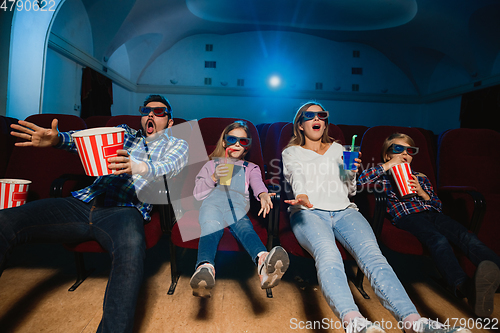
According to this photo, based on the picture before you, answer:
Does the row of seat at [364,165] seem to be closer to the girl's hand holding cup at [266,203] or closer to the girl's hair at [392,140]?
the girl's hair at [392,140]

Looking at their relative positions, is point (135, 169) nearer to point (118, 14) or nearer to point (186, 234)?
point (186, 234)

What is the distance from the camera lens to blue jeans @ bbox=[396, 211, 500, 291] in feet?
4.01

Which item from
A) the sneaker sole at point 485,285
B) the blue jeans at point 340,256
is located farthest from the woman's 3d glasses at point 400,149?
the sneaker sole at point 485,285

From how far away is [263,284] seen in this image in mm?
1060

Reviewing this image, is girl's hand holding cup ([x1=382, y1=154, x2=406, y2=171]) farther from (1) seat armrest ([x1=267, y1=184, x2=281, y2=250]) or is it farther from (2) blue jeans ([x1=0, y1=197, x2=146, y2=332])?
(2) blue jeans ([x1=0, y1=197, x2=146, y2=332])

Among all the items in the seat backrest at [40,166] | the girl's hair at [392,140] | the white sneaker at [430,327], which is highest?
the girl's hair at [392,140]

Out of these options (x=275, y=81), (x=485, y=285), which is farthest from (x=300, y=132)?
(x=275, y=81)

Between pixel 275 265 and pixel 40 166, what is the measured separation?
189 cm

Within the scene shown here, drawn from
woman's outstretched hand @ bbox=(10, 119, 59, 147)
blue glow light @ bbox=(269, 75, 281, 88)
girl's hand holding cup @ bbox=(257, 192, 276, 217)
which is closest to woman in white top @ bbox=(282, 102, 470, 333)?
girl's hand holding cup @ bbox=(257, 192, 276, 217)

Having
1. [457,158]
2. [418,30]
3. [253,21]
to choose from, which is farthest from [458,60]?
[457,158]

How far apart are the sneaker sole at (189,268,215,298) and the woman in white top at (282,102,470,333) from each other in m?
0.47

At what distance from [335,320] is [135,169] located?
51.2 inches

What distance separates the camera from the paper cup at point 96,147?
3.16ft

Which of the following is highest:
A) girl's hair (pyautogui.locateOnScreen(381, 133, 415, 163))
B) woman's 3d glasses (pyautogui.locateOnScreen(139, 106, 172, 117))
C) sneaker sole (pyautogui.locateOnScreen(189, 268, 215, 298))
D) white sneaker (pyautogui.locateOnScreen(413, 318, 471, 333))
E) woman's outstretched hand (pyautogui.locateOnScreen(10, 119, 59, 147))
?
woman's 3d glasses (pyautogui.locateOnScreen(139, 106, 172, 117))
